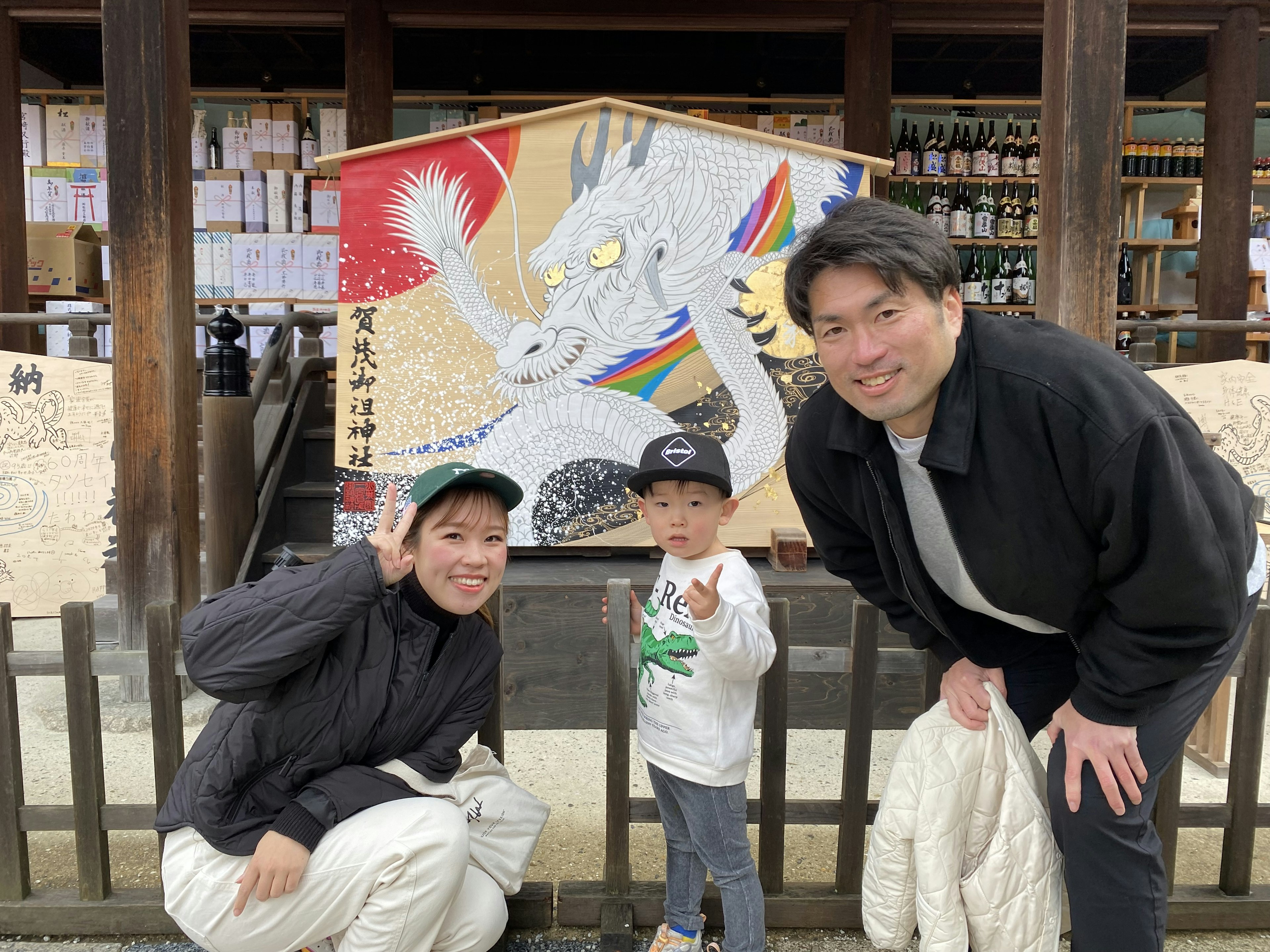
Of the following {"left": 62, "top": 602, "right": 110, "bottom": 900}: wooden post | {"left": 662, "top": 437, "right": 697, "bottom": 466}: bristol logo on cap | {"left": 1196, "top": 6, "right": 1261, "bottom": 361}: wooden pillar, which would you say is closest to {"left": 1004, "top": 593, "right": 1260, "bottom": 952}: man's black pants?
{"left": 662, "top": 437, "right": 697, "bottom": 466}: bristol logo on cap

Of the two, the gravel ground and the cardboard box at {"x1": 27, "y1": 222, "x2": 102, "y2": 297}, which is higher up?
the cardboard box at {"x1": 27, "y1": 222, "x2": 102, "y2": 297}

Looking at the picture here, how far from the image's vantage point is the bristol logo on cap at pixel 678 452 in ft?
6.31

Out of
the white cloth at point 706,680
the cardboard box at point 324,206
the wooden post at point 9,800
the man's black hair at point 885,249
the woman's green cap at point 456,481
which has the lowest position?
the wooden post at point 9,800

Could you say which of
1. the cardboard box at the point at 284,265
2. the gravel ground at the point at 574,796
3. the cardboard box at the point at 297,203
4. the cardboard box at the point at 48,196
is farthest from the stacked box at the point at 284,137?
the gravel ground at the point at 574,796

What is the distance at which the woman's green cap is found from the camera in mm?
1735

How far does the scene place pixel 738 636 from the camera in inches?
69.7

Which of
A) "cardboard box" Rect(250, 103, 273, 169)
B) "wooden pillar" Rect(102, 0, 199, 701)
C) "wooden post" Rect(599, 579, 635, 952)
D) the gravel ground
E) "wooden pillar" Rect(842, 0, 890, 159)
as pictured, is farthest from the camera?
"cardboard box" Rect(250, 103, 273, 169)

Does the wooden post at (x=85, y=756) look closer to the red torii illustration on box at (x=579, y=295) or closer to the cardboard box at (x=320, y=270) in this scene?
the red torii illustration on box at (x=579, y=295)

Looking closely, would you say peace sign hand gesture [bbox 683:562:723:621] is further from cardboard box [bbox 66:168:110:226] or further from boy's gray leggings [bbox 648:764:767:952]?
cardboard box [bbox 66:168:110:226]

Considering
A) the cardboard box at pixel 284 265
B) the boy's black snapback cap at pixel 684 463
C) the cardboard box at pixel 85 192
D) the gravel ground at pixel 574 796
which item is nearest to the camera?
the boy's black snapback cap at pixel 684 463

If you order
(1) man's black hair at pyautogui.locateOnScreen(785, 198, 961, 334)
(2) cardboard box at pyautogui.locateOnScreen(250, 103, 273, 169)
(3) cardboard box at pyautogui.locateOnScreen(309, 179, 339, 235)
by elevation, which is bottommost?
(1) man's black hair at pyautogui.locateOnScreen(785, 198, 961, 334)

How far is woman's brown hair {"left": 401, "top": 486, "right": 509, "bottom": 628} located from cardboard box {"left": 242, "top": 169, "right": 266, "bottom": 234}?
6.09 meters

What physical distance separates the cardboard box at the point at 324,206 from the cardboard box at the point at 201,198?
0.84m

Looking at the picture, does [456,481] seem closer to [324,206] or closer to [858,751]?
[858,751]
